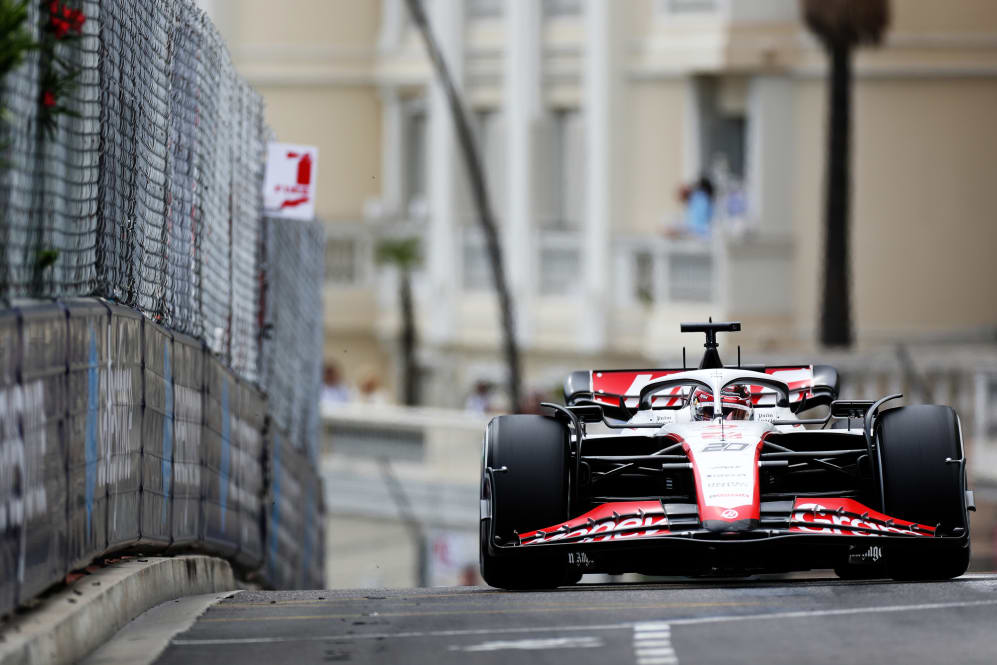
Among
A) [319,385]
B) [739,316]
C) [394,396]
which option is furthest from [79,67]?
[394,396]

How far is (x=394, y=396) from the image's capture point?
1655 inches

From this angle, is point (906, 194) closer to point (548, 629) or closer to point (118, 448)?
point (118, 448)

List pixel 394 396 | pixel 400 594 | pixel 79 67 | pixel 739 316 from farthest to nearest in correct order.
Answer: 1. pixel 394 396
2. pixel 739 316
3. pixel 400 594
4. pixel 79 67

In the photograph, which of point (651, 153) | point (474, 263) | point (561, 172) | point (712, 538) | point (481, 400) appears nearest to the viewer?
point (712, 538)

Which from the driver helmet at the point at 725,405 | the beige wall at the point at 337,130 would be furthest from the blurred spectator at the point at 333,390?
the driver helmet at the point at 725,405

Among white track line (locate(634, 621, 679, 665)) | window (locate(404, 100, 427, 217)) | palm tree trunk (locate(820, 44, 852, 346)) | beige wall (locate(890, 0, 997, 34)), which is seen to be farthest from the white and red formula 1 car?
window (locate(404, 100, 427, 217))

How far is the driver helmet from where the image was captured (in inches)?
543

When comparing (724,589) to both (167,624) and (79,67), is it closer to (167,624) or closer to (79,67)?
(167,624)

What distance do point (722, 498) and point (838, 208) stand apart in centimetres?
2162

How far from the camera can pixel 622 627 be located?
35.4ft

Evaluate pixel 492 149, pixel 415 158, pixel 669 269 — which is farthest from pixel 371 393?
pixel 415 158

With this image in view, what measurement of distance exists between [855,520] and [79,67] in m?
4.39

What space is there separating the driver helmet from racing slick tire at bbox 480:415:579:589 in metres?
1.12

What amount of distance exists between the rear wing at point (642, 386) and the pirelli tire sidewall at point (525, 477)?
5.37ft
